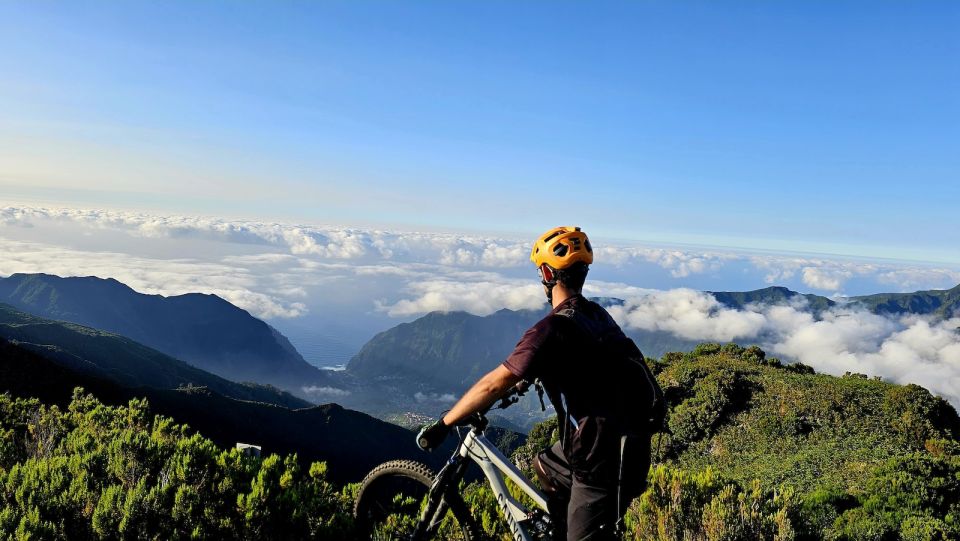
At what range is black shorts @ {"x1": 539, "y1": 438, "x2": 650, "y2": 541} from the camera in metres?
3.93

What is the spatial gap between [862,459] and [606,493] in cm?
2198

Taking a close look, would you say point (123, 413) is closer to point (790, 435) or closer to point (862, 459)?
point (862, 459)

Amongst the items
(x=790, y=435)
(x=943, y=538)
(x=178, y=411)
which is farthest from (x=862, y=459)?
(x=178, y=411)

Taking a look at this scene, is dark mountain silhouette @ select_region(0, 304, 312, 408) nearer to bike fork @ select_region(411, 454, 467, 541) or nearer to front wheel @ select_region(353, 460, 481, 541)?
front wheel @ select_region(353, 460, 481, 541)

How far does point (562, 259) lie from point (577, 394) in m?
1.09

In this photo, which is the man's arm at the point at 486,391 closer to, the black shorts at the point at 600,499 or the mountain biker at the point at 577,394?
the mountain biker at the point at 577,394

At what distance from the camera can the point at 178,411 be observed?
260 ft

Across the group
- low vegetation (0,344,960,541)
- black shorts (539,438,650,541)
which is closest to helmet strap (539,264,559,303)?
black shorts (539,438,650,541)

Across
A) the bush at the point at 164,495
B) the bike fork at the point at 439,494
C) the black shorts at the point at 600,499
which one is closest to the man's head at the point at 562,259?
the black shorts at the point at 600,499

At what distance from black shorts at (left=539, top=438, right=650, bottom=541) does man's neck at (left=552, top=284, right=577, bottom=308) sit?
1.22m

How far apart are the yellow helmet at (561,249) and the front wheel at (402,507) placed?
2349 mm

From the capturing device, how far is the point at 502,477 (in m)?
4.70

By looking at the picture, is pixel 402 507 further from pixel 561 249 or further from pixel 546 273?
Answer: pixel 561 249

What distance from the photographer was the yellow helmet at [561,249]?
4301 millimetres
